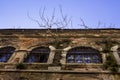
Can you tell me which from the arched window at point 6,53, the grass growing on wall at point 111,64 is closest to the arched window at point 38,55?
the arched window at point 6,53

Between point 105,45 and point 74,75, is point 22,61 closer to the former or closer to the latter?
point 74,75

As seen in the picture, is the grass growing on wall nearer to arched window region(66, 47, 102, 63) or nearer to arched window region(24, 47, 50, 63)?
arched window region(66, 47, 102, 63)

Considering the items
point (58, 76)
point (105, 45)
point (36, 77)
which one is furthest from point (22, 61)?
point (105, 45)

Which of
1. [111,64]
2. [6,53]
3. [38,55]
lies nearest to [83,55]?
[111,64]

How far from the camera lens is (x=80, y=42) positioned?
1093 cm

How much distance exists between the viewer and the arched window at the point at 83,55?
9.64 metres

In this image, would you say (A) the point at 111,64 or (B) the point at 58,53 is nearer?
(A) the point at 111,64

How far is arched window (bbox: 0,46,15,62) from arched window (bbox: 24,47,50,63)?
1.00 meters

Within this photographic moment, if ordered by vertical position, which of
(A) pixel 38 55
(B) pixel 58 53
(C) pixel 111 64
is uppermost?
(B) pixel 58 53

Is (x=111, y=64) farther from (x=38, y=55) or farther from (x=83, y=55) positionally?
(x=38, y=55)

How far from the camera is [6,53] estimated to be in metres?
10.6

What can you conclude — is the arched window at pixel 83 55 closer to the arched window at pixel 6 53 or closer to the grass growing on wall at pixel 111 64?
the grass growing on wall at pixel 111 64

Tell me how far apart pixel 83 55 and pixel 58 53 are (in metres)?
1.18

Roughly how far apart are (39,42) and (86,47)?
2.48 meters
